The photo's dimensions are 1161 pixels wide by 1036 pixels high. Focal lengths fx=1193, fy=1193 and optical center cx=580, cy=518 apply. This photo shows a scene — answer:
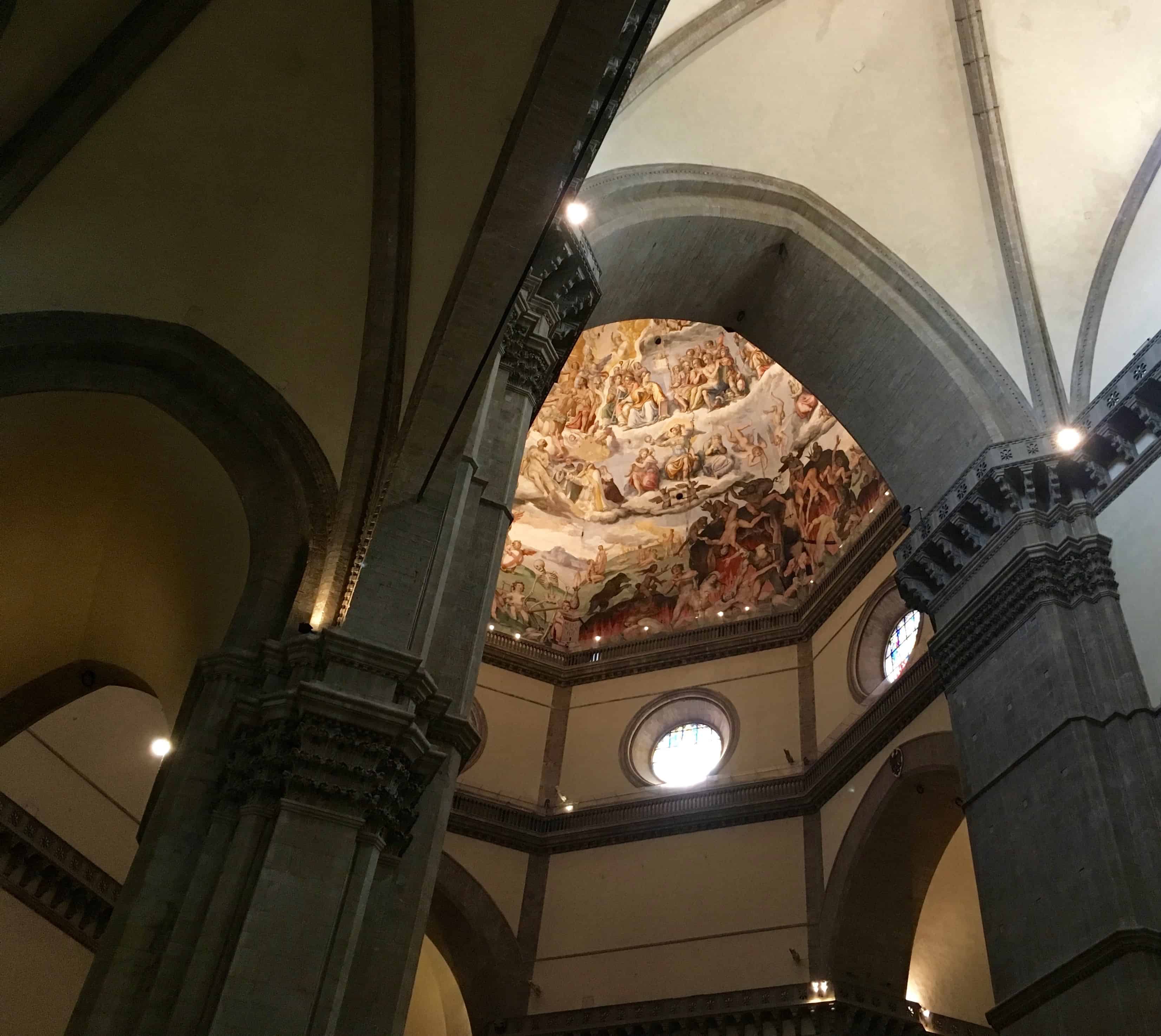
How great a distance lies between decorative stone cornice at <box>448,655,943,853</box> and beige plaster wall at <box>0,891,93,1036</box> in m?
5.06

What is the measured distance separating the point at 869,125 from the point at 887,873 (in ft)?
27.7

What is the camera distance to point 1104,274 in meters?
10.8

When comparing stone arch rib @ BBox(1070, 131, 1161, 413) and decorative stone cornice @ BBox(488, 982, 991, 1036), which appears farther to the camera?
decorative stone cornice @ BBox(488, 982, 991, 1036)

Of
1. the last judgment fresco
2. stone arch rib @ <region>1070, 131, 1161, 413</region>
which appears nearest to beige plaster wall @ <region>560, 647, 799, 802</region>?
the last judgment fresco

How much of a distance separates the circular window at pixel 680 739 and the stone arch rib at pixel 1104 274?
25.1 feet

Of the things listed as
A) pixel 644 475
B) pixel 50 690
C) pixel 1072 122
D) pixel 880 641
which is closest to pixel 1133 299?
pixel 1072 122

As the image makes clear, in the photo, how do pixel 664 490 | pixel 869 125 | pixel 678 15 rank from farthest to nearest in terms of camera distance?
pixel 664 490, pixel 869 125, pixel 678 15

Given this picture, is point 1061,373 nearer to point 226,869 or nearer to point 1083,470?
point 1083,470

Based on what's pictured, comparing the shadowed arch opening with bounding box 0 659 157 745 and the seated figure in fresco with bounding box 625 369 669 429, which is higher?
the seated figure in fresco with bounding box 625 369 669 429

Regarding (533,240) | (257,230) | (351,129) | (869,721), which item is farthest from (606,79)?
(869,721)

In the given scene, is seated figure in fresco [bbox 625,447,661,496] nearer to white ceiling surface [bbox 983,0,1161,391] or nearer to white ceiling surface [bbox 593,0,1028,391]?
white ceiling surface [bbox 593,0,1028,391]

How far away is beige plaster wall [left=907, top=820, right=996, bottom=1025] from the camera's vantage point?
46.9 feet

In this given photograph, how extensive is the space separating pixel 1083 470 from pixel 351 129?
6309 mm

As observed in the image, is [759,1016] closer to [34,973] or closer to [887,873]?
[887,873]
